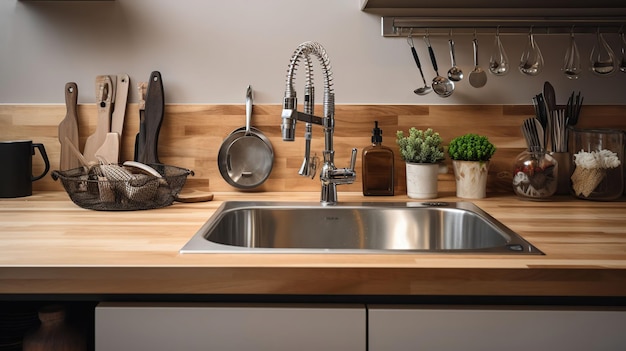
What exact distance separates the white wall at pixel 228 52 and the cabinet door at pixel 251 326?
3.08 ft

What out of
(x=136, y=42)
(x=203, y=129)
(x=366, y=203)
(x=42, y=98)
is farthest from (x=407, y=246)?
(x=42, y=98)

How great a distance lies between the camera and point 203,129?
1849 mm

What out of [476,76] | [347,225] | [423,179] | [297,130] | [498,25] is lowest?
[347,225]

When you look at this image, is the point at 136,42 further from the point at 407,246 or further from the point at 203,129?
the point at 407,246

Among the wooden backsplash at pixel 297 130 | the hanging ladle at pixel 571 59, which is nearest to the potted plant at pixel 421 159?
the wooden backsplash at pixel 297 130

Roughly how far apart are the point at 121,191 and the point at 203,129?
0.40 m

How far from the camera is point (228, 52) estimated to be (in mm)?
1831

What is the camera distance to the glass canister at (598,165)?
1.65 m

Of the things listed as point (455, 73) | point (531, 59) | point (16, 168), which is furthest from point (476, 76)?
point (16, 168)

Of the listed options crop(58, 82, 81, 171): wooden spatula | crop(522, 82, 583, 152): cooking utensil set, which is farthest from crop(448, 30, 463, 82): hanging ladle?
crop(58, 82, 81, 171): wooden spatula

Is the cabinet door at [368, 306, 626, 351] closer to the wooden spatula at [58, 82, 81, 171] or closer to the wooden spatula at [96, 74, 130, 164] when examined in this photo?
the wooden spatula at [96, 74, 130, 164]

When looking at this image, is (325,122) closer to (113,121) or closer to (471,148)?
(471,148)

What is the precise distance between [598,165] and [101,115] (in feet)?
4.89

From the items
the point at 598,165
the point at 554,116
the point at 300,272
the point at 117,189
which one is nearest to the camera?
the point at 300,272
